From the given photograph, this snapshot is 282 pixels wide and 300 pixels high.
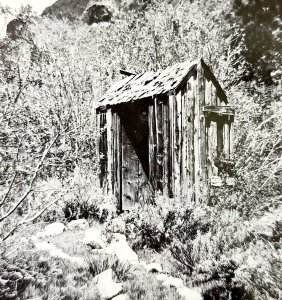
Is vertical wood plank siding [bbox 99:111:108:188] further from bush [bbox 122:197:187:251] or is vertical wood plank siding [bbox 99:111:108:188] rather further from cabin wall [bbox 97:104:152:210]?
bush [bbox 122:197:187:251]

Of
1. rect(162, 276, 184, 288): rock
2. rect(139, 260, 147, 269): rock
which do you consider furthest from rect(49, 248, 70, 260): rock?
rect(162, 276, 184, 288): rock

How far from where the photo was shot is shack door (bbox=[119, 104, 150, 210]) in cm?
761

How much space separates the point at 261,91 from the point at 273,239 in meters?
8.52

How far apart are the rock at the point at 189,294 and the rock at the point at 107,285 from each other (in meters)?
0.70

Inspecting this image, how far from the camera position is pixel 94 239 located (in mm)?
5359

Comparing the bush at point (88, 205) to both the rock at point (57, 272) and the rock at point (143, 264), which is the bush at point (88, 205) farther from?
the rock at point (57, 272)

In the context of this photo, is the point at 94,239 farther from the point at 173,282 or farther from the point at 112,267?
the point at 173,282

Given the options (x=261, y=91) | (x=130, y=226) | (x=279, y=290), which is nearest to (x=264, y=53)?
(x=261, y=91)

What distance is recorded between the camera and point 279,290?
2.98m

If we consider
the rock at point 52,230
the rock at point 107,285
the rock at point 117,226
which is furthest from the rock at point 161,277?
the rock at point 52,230

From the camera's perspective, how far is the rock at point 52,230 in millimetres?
5949

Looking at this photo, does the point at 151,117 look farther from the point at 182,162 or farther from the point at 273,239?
the point at 273,239

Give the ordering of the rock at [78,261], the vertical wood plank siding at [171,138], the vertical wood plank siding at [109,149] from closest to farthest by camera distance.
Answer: the rock at [78,261], the vertical wood plank siding at [171,138], the vertical wood plank siding at [109,149]

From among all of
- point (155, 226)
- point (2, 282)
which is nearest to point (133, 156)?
point (155, 226)
